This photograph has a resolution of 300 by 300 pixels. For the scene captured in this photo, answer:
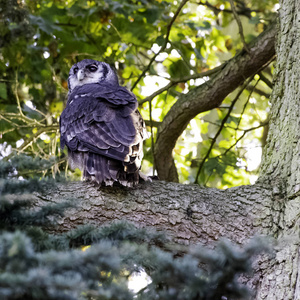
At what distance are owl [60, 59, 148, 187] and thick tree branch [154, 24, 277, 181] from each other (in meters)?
1.08

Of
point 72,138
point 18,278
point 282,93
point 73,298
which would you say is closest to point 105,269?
point 73,298

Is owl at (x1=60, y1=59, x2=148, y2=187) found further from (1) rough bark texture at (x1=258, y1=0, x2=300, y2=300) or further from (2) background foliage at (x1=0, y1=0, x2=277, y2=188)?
(2) background foliage at (x1=0, y1=0, x2=277, y2=188)

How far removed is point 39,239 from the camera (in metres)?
1.69

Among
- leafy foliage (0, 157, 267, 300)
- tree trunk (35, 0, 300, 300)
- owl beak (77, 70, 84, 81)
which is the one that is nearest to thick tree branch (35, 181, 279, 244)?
tree trunk (35, 0, 300, 300)

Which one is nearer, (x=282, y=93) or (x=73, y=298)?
(x=73, y=298)

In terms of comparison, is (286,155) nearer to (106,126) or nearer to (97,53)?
(106,126)

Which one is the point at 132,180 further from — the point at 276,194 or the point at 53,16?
the point at 53,16

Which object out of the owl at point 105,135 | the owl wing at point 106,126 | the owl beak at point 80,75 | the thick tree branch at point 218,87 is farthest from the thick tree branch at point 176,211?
the owl beak at point 80,75

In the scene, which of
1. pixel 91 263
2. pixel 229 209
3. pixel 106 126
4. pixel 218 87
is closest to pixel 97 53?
pixel 218 87

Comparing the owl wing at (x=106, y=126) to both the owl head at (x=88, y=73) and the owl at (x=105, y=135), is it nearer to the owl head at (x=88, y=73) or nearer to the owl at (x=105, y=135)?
the owl at (x=105, y=135)

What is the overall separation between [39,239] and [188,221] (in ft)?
4.56

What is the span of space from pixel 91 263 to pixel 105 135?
1762 mm

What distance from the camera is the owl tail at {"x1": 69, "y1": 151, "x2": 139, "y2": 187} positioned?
2961 millimetres

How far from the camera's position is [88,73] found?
15.8 ft
